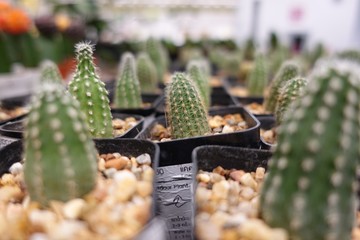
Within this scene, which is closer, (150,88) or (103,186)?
(103,186)

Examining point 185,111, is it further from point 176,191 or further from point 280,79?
point 280,79

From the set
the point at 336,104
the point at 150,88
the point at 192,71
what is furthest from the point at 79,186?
the point at 150,88

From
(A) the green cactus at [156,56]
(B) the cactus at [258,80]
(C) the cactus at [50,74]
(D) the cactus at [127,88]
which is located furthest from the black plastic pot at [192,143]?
(A) the green cactus at [156,56]

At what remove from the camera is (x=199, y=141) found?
1.05m

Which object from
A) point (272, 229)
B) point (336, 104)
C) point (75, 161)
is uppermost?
point (336, 104)

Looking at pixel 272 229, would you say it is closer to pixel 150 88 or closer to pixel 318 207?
pixel 318 207

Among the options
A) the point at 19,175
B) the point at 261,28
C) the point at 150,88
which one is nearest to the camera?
the point at 19,175

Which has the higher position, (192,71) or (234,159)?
(192,71)

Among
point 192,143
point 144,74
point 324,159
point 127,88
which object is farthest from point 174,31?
point 324,159

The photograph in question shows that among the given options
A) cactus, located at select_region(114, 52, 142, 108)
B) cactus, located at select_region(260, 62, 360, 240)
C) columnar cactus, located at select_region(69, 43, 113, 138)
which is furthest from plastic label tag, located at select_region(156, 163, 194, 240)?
cactus, located at select_region(114, 52, 142, 108)

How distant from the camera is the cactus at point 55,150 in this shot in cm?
73

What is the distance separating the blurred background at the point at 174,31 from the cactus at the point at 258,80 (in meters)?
0.48

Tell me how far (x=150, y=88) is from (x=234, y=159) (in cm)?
122

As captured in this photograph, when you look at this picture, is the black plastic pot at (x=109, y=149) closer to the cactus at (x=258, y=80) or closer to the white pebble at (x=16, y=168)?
the white pebble at (x=16, y=168)
